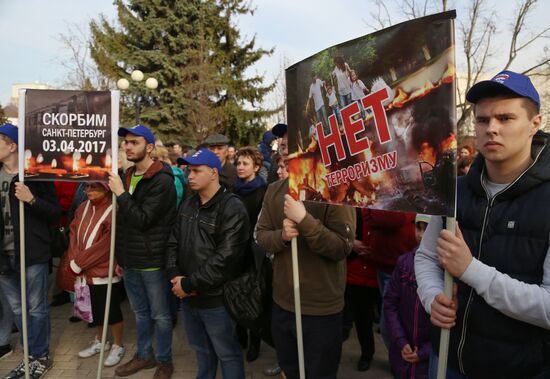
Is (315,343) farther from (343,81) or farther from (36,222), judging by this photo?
(36,222)

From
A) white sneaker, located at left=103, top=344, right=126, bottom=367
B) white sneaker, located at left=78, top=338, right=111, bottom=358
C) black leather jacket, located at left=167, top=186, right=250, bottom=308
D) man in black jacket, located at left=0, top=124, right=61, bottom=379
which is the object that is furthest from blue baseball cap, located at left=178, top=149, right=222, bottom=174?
white sneaker, located at left=78, top=338, right=111, bottom=358

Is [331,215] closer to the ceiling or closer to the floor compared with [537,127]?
closer to the floor

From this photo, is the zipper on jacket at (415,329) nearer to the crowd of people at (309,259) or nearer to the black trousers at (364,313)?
the crowd of people at (309,259)

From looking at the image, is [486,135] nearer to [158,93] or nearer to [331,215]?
[331,215]

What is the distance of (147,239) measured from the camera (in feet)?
12.2

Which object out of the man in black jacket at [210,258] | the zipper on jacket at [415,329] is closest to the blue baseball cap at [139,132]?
the man in black jacket at [210,258]

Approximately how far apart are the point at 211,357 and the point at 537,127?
2856mm

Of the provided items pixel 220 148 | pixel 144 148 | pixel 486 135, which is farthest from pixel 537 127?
pixel 220 148

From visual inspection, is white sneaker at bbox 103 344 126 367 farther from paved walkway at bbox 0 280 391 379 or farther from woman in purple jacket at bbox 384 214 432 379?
woman in purple jacket at bbox 384 214 432 379

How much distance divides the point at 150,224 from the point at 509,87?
2965mm

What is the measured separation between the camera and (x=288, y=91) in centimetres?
271

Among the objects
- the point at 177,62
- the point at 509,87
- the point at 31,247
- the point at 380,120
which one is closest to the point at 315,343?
the point at 380,120

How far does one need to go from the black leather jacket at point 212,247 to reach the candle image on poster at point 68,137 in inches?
36.1

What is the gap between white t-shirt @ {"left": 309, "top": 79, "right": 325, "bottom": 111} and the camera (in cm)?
242
